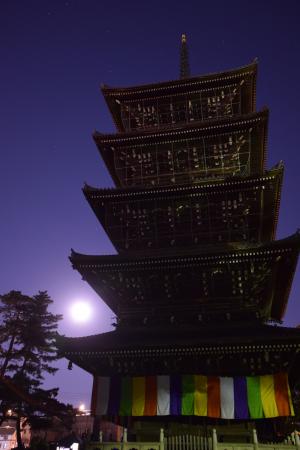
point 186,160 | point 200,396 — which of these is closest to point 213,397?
point 200,396

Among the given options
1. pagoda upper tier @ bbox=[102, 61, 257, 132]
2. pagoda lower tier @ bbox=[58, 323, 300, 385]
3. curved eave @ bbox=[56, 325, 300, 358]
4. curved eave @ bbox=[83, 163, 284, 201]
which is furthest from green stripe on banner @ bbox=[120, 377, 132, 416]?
pagoda upper tier @ bbox=[102, 61, 257, 132]

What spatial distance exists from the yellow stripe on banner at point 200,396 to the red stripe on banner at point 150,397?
1734 mm

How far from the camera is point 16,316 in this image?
32.6m

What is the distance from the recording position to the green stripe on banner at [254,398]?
47.0 ft

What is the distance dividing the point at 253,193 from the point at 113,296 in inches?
367

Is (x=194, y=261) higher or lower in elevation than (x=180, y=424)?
higher

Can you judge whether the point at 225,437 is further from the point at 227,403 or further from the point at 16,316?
the point at 16,316

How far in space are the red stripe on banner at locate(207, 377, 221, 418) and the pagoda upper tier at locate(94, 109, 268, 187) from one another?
10819 mm

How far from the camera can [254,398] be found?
47.9ft

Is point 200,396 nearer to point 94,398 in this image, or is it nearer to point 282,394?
point 282,394

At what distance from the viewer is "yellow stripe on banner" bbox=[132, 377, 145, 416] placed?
1527cm

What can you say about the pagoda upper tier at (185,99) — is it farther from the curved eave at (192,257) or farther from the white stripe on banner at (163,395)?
the white stripe on banner at (163,395)

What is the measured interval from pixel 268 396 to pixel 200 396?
9.02ft

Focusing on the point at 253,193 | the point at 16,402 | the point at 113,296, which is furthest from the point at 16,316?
the point at 253,193
